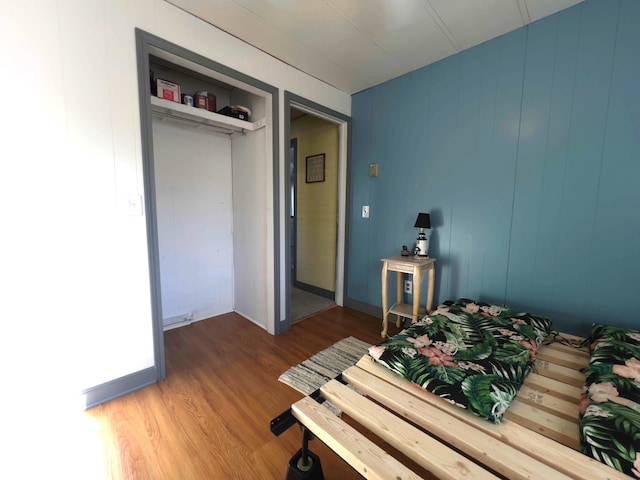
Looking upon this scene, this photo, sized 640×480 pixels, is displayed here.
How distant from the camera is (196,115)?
6.89 ft

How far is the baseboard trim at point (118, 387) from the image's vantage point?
157 cm

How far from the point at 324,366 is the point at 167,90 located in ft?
7.96

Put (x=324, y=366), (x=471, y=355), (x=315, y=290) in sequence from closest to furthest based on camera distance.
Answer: (x=471, y=355) → (x=324, y=366) → (x=315, y=290)

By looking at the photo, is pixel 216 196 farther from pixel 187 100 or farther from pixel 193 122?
pixel 187 100

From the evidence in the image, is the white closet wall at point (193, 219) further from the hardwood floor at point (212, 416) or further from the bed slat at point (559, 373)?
the bed slat at point (559, 373)

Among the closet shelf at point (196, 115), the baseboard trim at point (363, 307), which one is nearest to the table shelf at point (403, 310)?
the baseboard trim at point (363, 307)

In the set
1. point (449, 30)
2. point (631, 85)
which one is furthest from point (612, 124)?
point (449, 30)

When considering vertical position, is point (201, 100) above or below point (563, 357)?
above

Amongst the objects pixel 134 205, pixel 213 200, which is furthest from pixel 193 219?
pixel 134 205

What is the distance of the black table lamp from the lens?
2.27 metres

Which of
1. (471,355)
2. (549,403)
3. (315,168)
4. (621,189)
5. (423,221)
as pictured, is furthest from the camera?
(315,168)

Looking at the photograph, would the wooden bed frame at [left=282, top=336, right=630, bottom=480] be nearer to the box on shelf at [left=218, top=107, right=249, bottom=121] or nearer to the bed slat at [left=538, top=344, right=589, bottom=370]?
the bed slat at [left=538, top=344, right=589, bottom=370]

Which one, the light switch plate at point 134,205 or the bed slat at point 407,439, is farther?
the light switch plate at point 134,205

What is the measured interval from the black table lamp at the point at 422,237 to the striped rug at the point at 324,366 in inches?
37.6
